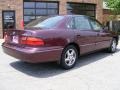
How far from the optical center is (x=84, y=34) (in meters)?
7.27

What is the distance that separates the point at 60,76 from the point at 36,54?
0.82 meters

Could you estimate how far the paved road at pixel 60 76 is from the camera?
17.5ft

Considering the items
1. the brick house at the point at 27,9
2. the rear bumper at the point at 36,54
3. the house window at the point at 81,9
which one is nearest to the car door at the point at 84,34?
the rear bumper at the point at 36,54

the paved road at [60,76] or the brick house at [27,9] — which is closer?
the paved road at [60,76]

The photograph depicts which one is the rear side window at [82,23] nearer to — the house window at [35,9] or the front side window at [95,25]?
the front side window at [95,25]

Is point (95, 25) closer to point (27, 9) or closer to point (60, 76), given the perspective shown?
point (60, 76)

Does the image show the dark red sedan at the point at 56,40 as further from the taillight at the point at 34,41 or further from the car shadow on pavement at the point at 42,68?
the car shadow on pavement at the point at 42,68

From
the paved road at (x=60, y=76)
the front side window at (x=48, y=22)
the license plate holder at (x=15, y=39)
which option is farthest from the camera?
the front side window at (x=48, y=22)

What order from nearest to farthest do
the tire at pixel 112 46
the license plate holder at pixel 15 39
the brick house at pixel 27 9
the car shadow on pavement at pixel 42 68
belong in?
the car shadow on pavement at pixel 42 68, the license plate holder at pixel 15 39, the tire at pixel 112 46, the brick house at pixel 27 9

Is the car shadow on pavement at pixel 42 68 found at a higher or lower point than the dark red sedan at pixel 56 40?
lower

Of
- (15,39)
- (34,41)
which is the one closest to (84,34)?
(34,41)

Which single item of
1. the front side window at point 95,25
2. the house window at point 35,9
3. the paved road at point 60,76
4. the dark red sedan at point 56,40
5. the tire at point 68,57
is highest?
the house window at point 35,9

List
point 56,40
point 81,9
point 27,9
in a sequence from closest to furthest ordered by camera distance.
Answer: point 56,40 → point 27,9 → point 81,9

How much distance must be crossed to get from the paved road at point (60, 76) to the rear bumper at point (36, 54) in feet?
1.37
